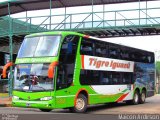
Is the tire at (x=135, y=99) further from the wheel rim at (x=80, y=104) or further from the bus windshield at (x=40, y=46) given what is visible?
the bus windshield at (x=40, y=46)

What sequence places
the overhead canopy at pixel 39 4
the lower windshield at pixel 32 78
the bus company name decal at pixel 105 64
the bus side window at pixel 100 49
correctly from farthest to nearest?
1. the overhead canopy at pixel 39 4
2. the bus side window at pixel 100 49
3. the bus company name decal at pixel 105 64
4. the lower windshield at pixel 32 78

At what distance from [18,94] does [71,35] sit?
3.70m

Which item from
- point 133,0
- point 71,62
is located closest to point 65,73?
point 71,62

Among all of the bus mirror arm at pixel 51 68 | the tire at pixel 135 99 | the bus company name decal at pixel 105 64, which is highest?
the bus company name decal at pixel 105 64

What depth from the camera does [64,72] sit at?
18.3 m

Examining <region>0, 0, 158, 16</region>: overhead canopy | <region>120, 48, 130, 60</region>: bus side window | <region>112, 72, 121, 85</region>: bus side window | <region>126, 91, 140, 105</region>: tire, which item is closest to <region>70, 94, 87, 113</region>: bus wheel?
<region>112, 72, 121, 85</region>: bus side window

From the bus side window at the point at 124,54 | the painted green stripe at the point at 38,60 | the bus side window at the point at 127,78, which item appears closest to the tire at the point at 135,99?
the bus side window at the point at 127,78

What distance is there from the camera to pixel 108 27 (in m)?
27.0

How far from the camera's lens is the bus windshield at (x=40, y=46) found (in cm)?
1842

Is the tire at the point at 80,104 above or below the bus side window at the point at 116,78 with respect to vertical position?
below

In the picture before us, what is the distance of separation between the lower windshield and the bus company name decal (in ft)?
8.40

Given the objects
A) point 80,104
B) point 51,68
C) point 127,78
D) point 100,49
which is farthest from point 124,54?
point 51,68

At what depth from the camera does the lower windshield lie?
17875 mm

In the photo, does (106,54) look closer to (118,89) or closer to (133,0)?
(118,89)
